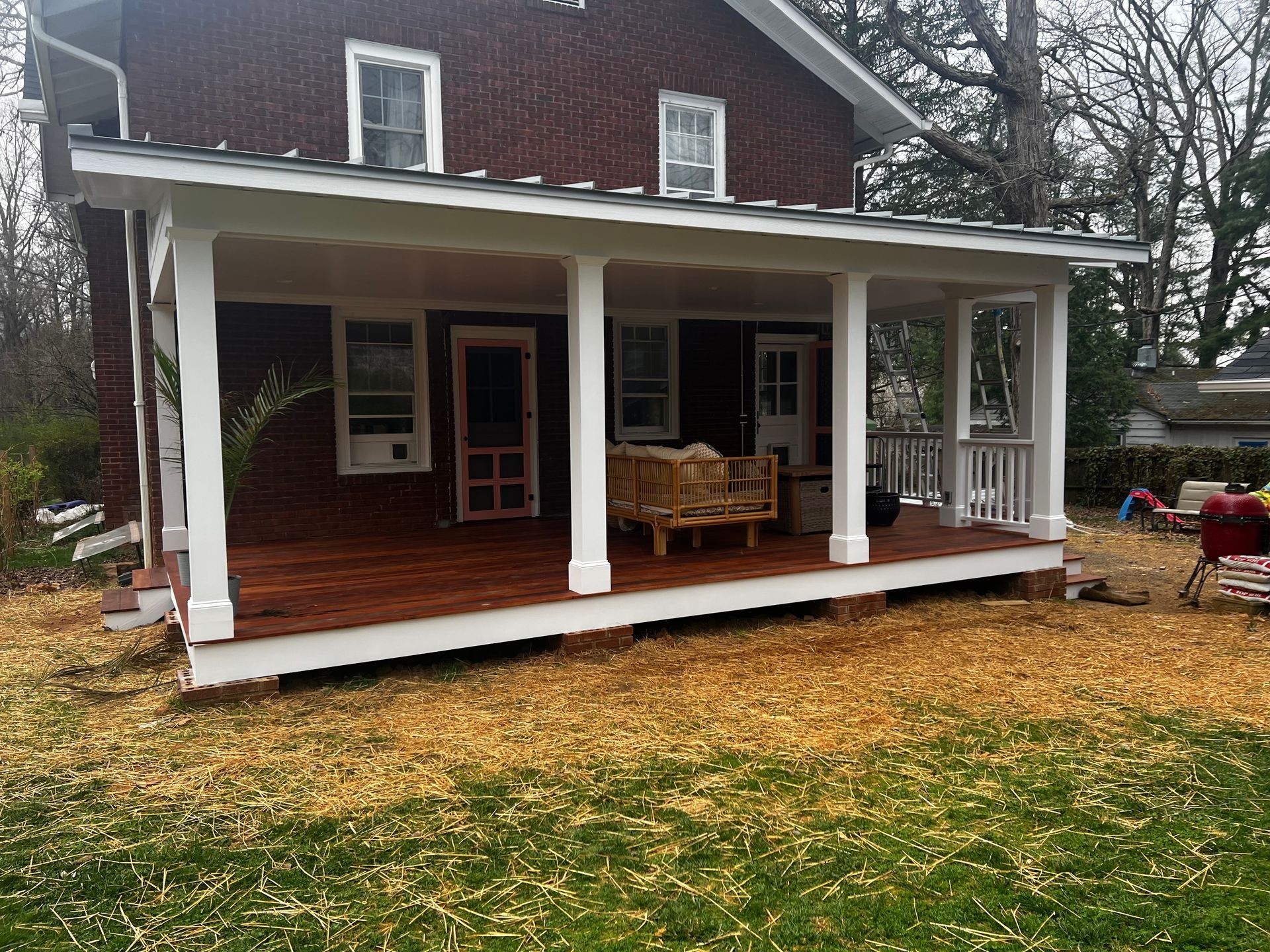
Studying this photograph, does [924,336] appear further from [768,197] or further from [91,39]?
[91,39]

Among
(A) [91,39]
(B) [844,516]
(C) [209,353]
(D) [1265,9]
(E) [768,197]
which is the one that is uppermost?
(D) [1265,9]

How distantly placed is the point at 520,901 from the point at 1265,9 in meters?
26.0

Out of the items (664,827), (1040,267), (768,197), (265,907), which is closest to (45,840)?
(265,907)

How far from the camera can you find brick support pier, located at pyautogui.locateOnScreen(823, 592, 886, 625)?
7.38 m

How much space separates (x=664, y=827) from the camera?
3701mm

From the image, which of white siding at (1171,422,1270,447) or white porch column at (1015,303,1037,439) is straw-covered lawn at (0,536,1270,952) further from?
white siding at (1171,422,1270,447)

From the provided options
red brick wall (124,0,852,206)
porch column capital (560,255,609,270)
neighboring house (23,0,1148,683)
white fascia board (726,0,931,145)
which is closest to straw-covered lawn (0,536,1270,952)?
neighboring house (23,0,1148,683)

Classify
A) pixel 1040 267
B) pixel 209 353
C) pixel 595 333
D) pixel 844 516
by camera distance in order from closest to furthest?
1. pixel 209 353
2. pixel 595 333
3. pixel 844 516
4. pixel 1040 267

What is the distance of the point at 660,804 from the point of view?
3924mm

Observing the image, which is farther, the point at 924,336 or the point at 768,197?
the point at 924,336

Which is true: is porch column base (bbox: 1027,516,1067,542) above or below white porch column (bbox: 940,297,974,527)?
below

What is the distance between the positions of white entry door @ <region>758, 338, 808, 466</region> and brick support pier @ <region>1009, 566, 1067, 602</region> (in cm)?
397

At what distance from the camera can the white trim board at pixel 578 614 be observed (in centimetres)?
536

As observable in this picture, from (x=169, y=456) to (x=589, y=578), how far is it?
14.5 ft
